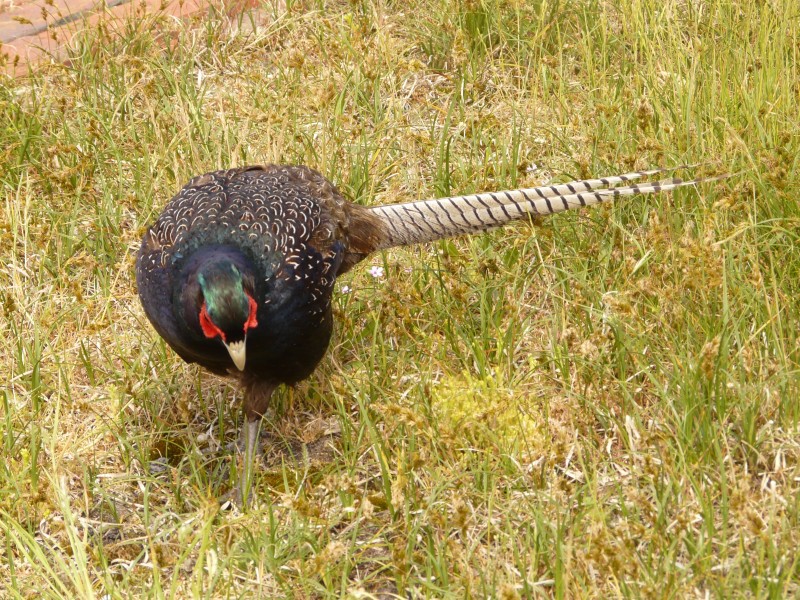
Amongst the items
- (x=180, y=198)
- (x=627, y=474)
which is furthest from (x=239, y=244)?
(x=627, y=474)

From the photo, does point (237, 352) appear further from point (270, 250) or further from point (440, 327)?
point (440, 327)

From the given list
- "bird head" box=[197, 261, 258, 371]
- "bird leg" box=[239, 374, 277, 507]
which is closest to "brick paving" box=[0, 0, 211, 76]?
"bird leg" box=[239, 374, 277, 507]

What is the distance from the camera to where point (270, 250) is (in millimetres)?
4258

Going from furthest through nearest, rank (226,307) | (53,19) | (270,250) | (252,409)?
(53,19) → (252,409) → (270,250) → (226,307)

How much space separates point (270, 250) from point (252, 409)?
0.72 metres

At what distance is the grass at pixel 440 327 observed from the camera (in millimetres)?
3480

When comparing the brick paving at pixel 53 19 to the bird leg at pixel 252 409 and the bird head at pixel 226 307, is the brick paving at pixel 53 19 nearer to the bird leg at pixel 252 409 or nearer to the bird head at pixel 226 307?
the bird leg at pixel 252 409

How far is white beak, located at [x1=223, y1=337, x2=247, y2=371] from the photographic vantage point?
12.9ft

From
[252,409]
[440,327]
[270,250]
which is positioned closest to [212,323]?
[270,250]

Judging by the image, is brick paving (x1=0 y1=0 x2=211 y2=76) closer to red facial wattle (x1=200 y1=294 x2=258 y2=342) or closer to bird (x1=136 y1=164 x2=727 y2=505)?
bird (x1=136 y1=164 x2=727 y2=505)

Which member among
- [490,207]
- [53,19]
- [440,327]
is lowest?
[440,327]

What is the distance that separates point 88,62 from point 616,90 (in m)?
2.95

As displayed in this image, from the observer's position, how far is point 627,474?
12.5 feet

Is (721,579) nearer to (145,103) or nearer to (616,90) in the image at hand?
(616,90)
